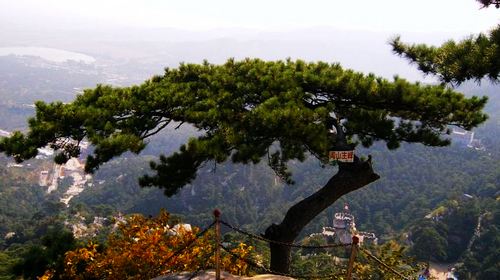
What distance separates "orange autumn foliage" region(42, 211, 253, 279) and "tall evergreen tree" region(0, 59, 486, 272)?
74 centimetres

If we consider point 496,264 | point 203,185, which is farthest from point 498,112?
→ point 496,264

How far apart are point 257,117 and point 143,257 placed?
2.66m

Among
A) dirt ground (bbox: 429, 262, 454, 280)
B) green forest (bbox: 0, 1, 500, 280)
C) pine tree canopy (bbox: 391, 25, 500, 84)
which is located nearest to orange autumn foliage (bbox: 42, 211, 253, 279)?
green forest (bbox: 0, 1, 500, 280)

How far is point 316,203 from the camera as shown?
24.0ft

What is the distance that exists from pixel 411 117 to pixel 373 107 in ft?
2.63

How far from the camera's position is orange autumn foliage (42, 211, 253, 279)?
22.3 feet

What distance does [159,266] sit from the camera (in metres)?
6.80

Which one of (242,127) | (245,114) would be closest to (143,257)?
(242,127)

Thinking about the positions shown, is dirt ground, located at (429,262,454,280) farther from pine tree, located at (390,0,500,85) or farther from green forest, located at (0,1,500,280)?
pine tree, located at (390,0,500,85)

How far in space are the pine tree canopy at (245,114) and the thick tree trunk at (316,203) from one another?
68 centimetres

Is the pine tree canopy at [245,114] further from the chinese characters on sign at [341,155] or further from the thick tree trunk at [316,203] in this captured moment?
the thick tree trunk at [316,203]

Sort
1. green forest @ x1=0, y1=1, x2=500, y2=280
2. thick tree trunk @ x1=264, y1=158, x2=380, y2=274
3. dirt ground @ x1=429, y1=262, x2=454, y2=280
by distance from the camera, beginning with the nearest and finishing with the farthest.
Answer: green forest @ x1=0, y1=1, x2=500, y2=280 → thick tree trunk @ x1=264, y1=158, x2=380, y2=274 → dirt ground @ x1=429, y1=262, x2=454, y2=280

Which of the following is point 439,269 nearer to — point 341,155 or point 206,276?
point 341,155

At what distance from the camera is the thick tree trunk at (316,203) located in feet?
23.7
